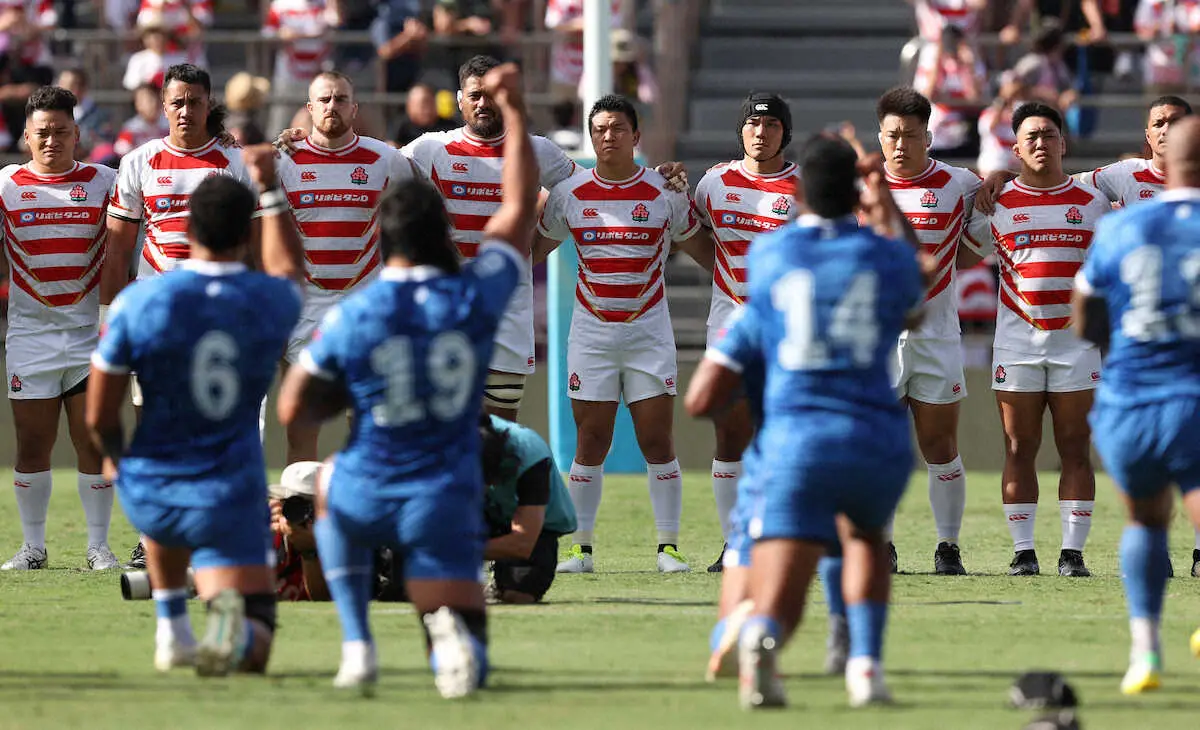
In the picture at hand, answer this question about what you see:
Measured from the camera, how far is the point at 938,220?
33.4 ft

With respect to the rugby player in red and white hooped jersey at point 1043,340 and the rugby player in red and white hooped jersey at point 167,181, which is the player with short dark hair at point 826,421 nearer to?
the rugby player in red and white hooped jersey at point 1043,340

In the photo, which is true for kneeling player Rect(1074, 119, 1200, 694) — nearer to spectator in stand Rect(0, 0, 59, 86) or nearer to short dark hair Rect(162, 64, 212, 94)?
short dark hair Rect(162, 64, 212, 94)

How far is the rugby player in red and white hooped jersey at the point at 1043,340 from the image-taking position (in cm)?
1008

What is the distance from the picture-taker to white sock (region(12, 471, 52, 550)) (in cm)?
1035

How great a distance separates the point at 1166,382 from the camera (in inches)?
261

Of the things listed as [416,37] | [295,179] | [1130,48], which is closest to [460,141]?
[295,179]

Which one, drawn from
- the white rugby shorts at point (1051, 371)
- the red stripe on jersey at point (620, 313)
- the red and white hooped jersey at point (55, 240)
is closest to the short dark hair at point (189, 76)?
the red and white hooped jersey at point (55, 240)

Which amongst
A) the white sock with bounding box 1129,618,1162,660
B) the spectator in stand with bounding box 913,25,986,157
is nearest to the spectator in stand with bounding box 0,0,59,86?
the spectator in stand with bounding box 913,25,986,157

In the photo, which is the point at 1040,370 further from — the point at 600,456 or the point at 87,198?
the point at 87,198

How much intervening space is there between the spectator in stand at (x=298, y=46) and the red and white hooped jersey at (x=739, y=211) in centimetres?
868

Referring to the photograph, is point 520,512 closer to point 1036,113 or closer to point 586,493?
point 586,493

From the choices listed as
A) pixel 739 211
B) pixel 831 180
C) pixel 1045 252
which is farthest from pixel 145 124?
pixel 831 180

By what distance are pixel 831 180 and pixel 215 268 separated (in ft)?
6.73

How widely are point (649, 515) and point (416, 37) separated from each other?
22.5 ft
